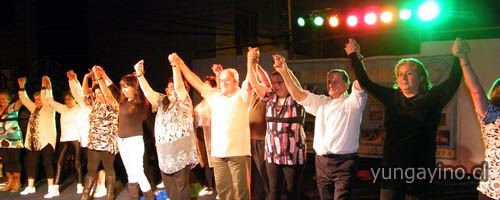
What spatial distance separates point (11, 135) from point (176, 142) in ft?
14.3

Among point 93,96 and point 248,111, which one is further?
point 93,96

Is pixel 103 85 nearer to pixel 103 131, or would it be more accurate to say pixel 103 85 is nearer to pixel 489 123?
pixel 103 131

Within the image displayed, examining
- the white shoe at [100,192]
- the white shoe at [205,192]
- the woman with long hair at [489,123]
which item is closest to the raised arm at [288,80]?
the woman with long hair at [489,123]

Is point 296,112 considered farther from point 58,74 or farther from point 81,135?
point 58,74

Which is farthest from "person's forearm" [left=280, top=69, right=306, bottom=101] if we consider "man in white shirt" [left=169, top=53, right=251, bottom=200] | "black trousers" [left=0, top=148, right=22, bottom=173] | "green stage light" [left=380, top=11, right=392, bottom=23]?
"black trousers" [left=0, top=148, right=22, bottom=173]

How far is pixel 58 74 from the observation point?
1384 cm

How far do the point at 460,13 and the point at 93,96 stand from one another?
9.55 metres

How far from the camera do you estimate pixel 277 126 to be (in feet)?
15.0

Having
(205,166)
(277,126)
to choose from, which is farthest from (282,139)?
(205,166)

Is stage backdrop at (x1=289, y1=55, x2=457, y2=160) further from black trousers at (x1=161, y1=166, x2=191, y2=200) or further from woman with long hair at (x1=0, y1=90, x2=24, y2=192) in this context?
woman with long hair at (x1=0, y1=90, x2=24, y2=192)

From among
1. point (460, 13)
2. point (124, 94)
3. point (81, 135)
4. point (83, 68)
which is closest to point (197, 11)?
point (83, 68)

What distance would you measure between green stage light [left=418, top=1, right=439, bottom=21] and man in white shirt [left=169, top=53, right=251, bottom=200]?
4.72 m

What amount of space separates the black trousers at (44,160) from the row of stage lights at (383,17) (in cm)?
641

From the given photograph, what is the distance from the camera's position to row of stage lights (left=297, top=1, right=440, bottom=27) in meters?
7.57
